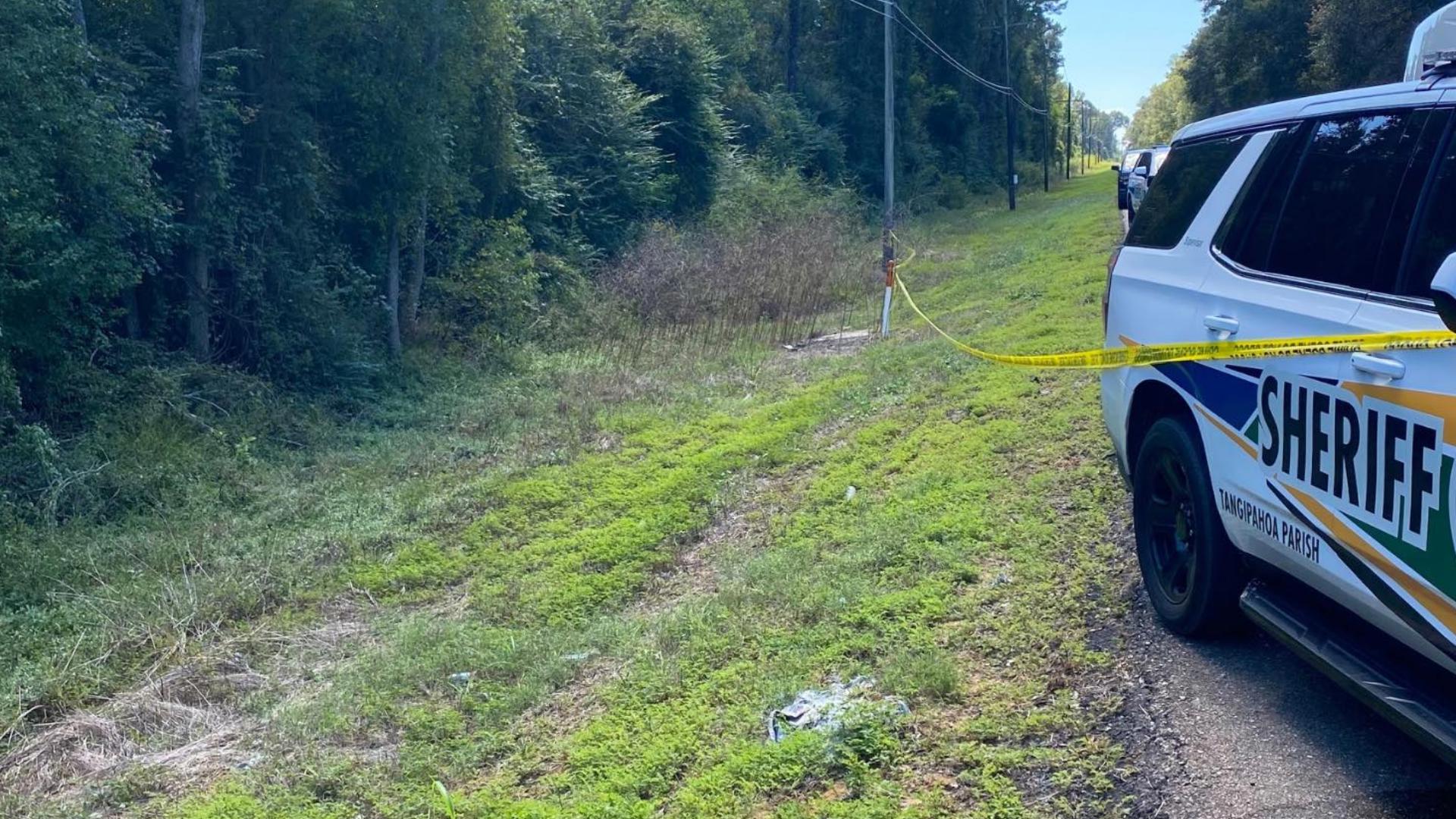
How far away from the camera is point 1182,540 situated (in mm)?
4422

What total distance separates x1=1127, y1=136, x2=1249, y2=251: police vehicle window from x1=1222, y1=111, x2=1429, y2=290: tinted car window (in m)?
0.35

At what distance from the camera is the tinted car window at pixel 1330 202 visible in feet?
10.9

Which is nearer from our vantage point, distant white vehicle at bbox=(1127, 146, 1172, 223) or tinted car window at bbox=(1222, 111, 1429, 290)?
tinted car window at bbox=(1222, 111, 1429, 290)

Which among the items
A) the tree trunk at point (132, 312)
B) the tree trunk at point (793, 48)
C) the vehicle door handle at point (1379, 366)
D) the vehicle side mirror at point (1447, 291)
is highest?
the tree trunk at point (793, 48)

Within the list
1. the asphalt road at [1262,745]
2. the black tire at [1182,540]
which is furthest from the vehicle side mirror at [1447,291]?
the black tire at [1182,540]

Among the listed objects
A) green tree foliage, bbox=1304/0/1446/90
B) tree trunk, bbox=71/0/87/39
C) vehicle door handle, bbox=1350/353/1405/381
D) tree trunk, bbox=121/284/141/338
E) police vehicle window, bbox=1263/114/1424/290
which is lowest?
tree trunk, bbox=121/284/141/338

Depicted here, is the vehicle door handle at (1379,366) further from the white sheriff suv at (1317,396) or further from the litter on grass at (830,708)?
the litter on grass at (830,708)

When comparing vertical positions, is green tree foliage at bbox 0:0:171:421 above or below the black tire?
above

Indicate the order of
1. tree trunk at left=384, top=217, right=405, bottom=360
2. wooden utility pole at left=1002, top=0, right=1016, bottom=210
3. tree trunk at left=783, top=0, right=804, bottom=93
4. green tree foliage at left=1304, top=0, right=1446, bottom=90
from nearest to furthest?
tree trunk at left=384, top=217, right=405, bottom=360 < green tree foliage at left=1304, top=0, right=1446, bottom=90 < tree trunk at left=783, top=0, right=804, bottom=93 < wooden utility pole at left=1002, top=0, right=1016, bottom=210

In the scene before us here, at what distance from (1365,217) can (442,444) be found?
30.6 feet

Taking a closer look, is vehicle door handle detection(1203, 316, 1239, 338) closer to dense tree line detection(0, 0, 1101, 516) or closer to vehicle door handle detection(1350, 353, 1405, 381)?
vehicle door handle detection(1350, 353, 1405, 381)

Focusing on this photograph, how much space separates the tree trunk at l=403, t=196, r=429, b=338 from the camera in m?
16.5

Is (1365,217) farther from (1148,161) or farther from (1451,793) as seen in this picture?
(1148,161)

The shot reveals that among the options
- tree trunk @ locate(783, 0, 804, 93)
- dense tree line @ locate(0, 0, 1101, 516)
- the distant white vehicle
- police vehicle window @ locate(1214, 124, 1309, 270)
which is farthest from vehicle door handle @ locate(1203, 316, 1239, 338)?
tree trunk @ locate(783, 0, 804, 93)
